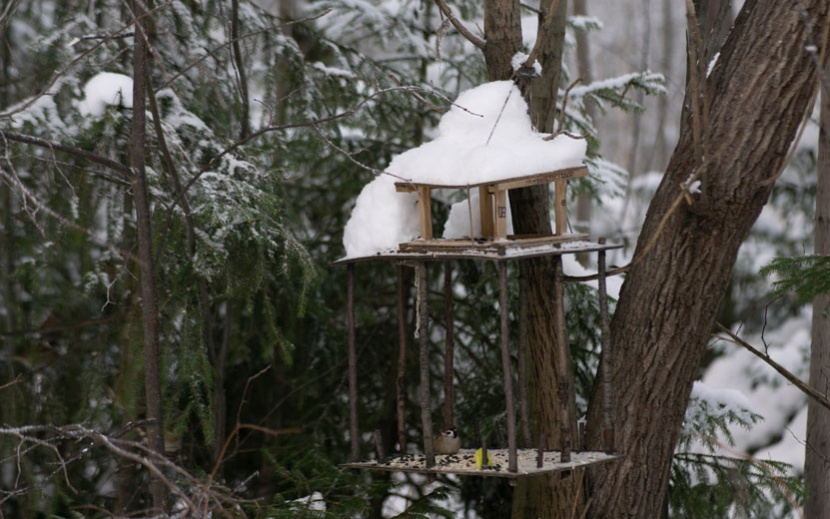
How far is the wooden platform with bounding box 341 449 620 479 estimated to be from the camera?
2566 mm

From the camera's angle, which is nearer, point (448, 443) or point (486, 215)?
point (486, 215)

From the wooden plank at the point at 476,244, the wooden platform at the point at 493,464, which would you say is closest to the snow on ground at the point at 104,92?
the wooden plank at the point at 476,244

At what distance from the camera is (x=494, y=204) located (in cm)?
261

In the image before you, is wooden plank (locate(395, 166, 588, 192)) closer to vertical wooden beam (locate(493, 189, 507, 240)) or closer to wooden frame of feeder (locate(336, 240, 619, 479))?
vertical wooden beam (locate(493, 189, 507, 240))

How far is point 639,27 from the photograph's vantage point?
14.4 meters

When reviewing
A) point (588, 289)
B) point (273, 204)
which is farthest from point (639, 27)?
point (273, 204)

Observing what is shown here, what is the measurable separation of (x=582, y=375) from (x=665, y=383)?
1006mm

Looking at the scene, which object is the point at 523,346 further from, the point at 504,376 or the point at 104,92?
the point at 104,92

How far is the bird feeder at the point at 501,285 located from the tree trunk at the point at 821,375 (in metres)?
1.28

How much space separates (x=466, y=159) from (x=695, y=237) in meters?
0.93

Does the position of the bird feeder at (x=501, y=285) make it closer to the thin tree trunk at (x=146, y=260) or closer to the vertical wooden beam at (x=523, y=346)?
the vertical wooden beam at (x=523, y=346)

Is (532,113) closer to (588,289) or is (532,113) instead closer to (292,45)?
(588,289)

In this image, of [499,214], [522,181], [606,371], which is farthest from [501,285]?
[606,371]

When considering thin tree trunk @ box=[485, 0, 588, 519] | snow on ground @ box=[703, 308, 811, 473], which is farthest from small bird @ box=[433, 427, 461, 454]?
snow on ground @ box=[703, 308, 811, 473]
